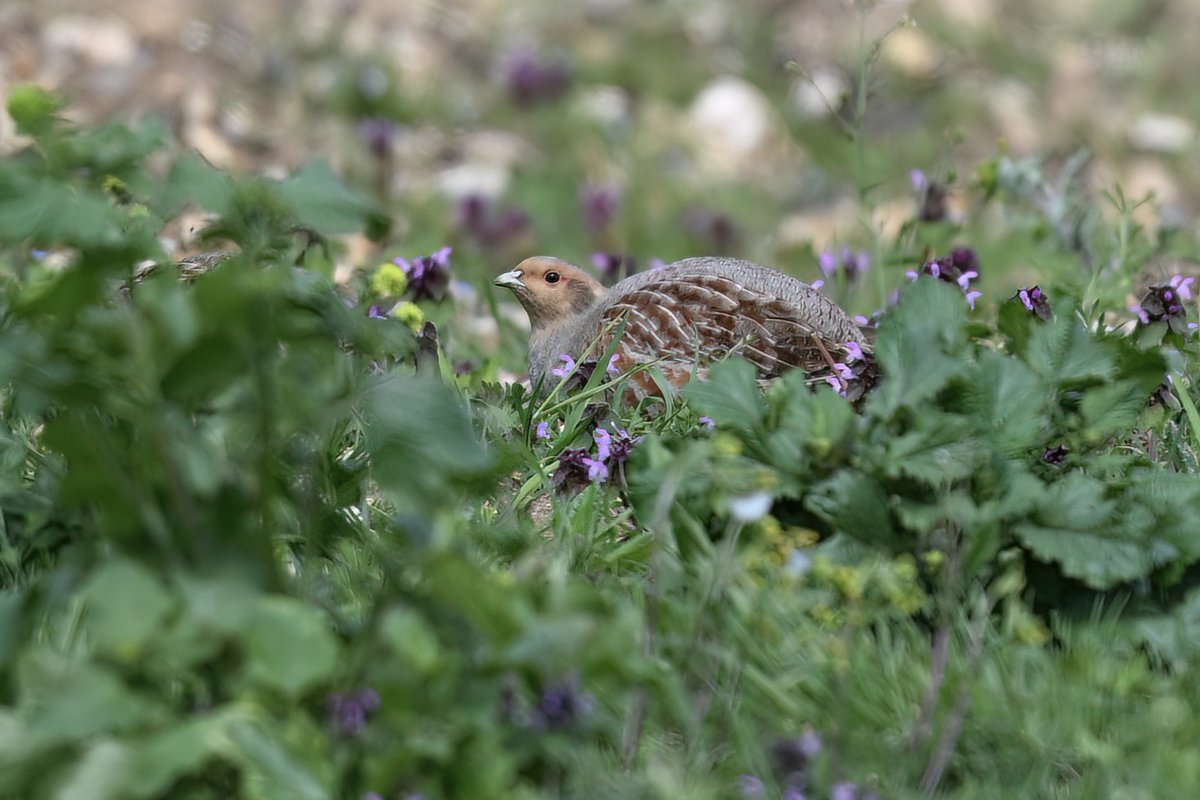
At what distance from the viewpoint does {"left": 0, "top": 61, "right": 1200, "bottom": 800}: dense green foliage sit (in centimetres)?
207

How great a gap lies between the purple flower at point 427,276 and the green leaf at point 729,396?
63.3 inches

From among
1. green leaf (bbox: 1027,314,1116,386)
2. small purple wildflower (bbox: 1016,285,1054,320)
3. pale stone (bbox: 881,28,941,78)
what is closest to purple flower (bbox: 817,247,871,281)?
small purple wildflower (bbox: 1016,285,1054,320)

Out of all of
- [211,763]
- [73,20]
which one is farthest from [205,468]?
[73,20]

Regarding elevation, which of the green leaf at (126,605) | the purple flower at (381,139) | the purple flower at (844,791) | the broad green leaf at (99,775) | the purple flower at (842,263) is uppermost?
the green leaf at (126,605)

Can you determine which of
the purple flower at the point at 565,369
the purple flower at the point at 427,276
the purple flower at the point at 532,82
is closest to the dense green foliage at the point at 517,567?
the purple flower at the point at 565,369

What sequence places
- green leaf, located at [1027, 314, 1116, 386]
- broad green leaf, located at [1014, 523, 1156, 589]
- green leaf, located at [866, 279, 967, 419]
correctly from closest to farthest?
broad green leaf, located at [1014, 523, 1156, 589] → green leaf, located at [866, 279, 967, 419] → green leaf, located at [1027, 314, 1116, 386]

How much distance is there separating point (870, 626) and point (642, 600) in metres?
0.42

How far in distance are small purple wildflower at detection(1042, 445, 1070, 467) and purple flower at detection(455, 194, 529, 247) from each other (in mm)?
4330

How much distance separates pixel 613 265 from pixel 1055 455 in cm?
253

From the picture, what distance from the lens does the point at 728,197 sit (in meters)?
9.03

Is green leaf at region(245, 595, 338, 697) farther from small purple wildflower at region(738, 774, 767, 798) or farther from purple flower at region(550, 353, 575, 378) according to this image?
purple flower at region(550, 353, 575, 378)

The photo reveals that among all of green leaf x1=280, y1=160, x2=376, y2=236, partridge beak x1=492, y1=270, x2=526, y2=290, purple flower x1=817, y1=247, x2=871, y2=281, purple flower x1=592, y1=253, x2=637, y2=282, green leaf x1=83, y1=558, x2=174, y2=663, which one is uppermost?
green leaf x1=280, y1=160, x2=376, y2=236

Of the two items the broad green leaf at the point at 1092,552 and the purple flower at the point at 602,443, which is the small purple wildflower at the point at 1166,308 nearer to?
the broad green leaf at the point at 1092,552

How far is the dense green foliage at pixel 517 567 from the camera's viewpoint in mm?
2070
